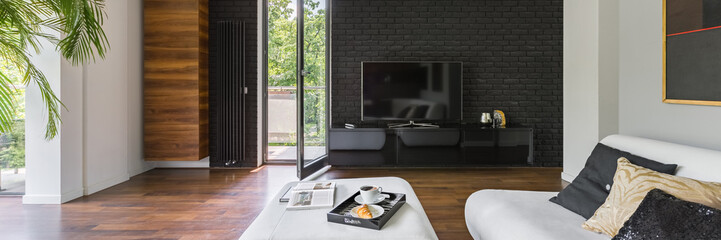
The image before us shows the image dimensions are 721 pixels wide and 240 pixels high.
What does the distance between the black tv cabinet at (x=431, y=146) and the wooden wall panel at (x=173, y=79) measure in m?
1.56

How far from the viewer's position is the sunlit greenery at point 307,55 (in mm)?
4223

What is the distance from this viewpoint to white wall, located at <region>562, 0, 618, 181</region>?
11.0 feet

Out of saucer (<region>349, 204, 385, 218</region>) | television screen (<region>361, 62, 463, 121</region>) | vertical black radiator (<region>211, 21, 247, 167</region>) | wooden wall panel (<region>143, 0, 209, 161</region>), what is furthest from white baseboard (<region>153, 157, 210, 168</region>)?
saucer (<region>349, 204, 385, 218</region>)

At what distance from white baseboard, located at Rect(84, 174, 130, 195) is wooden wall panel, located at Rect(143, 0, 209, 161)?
42 centimetres

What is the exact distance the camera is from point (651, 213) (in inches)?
47.6

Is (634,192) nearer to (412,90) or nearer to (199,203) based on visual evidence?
(199,203)

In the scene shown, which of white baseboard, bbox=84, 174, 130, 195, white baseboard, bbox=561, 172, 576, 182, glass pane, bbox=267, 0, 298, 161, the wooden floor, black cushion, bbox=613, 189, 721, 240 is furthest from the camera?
glass pane, bbox=267, 0, 298, 161

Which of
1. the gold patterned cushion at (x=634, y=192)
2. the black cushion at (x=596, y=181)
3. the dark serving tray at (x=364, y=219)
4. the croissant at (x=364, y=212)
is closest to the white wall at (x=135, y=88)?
the dark serving tray at (x=364, y=219)

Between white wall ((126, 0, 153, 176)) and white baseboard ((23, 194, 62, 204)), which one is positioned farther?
white wall ((126, 0, 153, 176))

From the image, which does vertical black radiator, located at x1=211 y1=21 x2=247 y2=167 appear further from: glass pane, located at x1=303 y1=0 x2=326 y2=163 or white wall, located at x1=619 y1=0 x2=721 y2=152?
white wall, located at x1=619 y1=0 x2=721 y2=152

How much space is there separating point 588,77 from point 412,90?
1.81 metres

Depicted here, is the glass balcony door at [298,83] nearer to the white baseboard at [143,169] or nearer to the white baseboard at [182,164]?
the white baseboard at [182,164]

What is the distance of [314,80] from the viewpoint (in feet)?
14.3

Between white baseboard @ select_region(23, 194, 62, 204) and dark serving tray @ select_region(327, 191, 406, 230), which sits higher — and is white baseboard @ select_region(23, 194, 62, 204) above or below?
below
